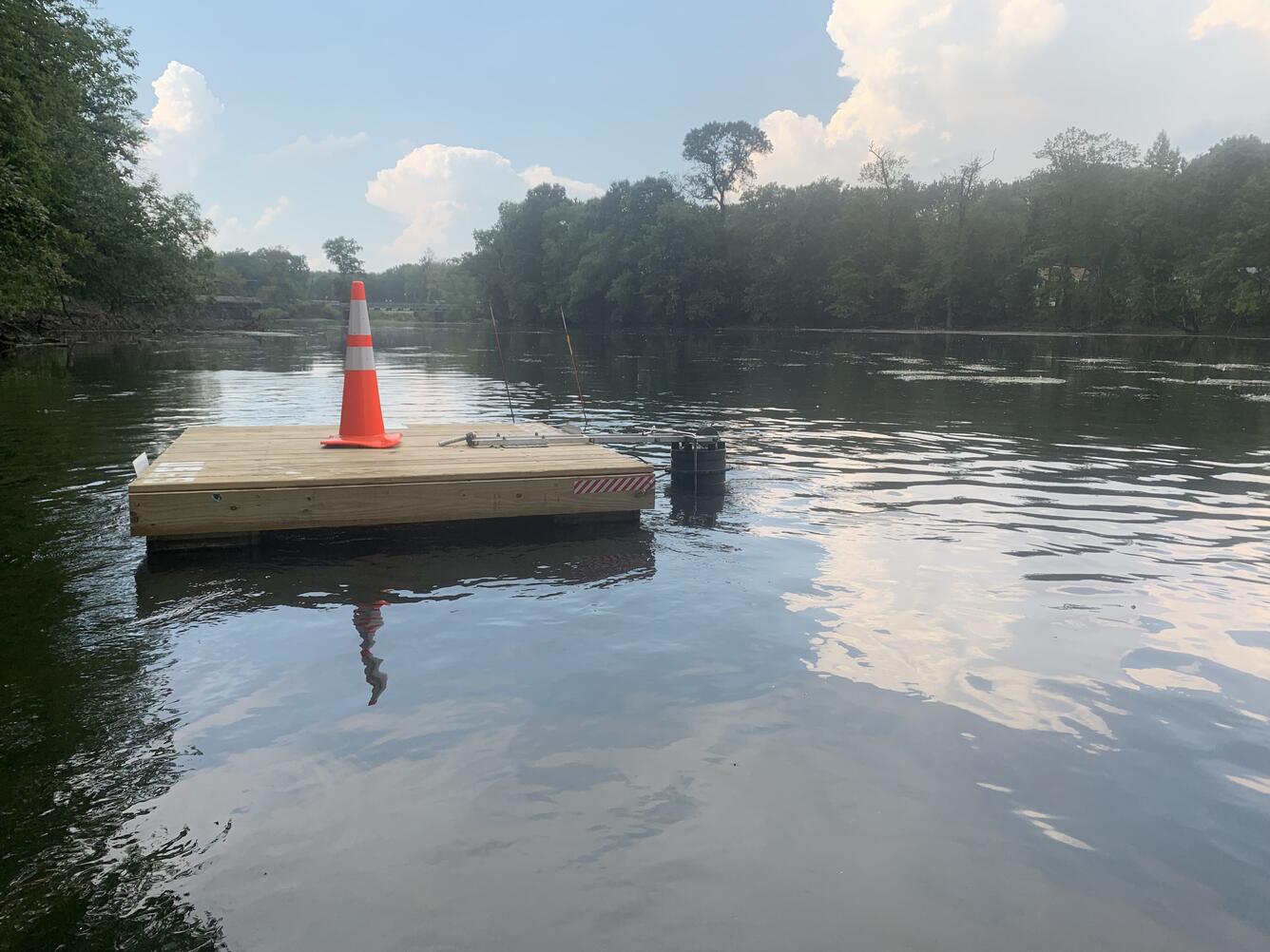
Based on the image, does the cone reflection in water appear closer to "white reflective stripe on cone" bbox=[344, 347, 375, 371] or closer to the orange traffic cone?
the orange traffic cone

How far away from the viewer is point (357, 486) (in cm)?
752

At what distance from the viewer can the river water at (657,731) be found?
3180 mm

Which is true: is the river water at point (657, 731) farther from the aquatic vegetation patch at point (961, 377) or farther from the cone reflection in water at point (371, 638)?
the aquatic vegetation patch at point (961, 377)

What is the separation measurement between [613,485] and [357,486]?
2.41 metres

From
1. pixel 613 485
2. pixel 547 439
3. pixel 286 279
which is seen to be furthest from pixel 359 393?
pixel 286 279

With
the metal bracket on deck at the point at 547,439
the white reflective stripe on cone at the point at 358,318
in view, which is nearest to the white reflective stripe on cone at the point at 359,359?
the white reflective stripe on cone at the point at 358,318

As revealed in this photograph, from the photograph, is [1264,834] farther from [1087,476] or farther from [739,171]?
[739,171]

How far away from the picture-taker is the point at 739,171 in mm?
102625

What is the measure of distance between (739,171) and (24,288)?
289 feet

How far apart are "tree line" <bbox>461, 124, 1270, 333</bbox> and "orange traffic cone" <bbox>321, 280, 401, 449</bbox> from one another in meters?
63.8

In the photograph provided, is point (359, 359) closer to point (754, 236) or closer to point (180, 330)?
point (180, 330)

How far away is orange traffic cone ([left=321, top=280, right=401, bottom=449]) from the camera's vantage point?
364 inches

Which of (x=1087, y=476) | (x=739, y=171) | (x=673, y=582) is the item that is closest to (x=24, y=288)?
(x=673, y=582)

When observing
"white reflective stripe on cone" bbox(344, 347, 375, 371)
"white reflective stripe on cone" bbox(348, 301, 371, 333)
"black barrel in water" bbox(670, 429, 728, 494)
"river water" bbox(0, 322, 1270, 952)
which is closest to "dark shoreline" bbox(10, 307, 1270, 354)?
"white reflective stripe on cone" bbox(348, 301, 371, 333)
